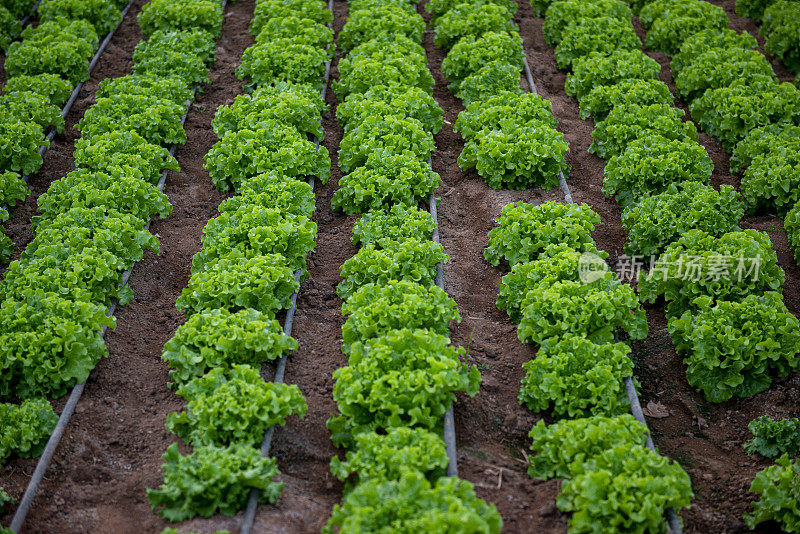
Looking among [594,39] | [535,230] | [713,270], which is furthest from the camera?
[594,39]

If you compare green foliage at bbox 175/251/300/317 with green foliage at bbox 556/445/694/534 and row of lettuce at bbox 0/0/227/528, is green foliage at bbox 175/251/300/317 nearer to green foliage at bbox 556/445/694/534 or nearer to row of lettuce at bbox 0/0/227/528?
row of lettuce at bbox 0/0/227/528

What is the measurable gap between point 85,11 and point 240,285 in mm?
11134

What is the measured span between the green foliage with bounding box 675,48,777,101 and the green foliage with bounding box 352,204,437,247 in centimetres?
728

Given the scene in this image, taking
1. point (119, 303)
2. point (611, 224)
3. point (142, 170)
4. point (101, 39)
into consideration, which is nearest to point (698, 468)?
point (611, 224)

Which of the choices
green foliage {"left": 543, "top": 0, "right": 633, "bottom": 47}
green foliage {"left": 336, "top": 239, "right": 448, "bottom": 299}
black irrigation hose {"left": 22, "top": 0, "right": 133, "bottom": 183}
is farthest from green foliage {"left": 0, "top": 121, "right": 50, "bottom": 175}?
green foliage {"left": 543, "top": 0, "right": 633, "bottom": 47}

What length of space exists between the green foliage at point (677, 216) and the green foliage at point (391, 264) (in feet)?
10.1

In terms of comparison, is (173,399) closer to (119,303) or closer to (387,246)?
(119,303)

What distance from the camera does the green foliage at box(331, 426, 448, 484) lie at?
808 cm

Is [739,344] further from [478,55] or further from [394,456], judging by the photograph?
[478,55]

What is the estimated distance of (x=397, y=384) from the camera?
874 cm

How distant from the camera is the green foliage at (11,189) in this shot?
12.6m

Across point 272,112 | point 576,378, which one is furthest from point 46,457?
point 272,112

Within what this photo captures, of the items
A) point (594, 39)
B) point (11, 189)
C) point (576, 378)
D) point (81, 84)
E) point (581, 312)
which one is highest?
point (594, 39)

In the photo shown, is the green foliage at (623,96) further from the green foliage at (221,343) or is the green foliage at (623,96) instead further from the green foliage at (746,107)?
the green foliage at (221,343)
